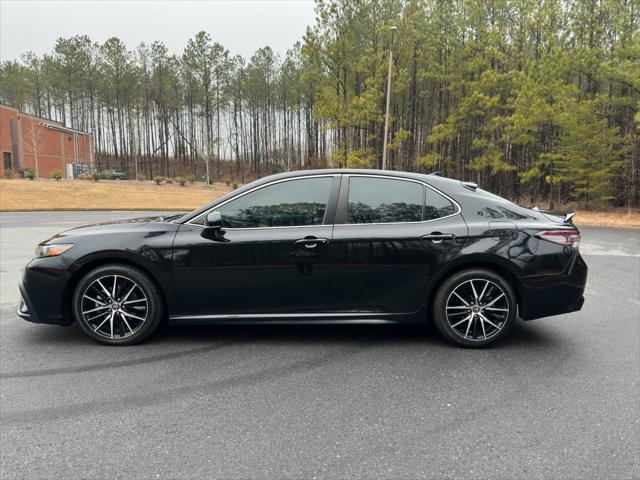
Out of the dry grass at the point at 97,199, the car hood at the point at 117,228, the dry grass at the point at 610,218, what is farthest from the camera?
the dry grass at the point at 97,199

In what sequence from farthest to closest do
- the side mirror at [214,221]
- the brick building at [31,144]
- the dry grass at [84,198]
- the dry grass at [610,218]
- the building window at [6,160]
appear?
the brick building at [31,144] < the building window at [6,160] < the dry grass at [84,198] < the dry grass at [610,218] < the side mirror at [214,221]

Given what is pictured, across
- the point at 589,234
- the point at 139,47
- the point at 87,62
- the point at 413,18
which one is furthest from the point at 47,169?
the point at 589,234

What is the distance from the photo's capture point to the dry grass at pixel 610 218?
57.2ft

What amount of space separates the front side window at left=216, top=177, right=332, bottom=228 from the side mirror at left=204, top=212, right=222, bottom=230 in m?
0.12

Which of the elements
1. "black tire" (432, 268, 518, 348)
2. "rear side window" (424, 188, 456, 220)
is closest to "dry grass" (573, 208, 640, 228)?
"black tire" (432, 268, 518, 348)

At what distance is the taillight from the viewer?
4051mm

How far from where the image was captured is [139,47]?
195 ft

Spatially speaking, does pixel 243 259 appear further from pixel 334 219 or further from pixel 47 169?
pixel 47 169

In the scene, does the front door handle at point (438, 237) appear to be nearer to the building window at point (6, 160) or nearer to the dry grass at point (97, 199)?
the dry grass at point (97, 199)

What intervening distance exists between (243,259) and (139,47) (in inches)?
2577

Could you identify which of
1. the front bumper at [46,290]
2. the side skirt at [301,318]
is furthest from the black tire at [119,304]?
the side skirt at [301,318]

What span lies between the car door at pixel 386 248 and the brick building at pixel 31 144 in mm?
51149

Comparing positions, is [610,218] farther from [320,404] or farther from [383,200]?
[320,404]

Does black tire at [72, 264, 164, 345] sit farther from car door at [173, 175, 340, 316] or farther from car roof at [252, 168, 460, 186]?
car roof at [252, 168, 460, 186]
